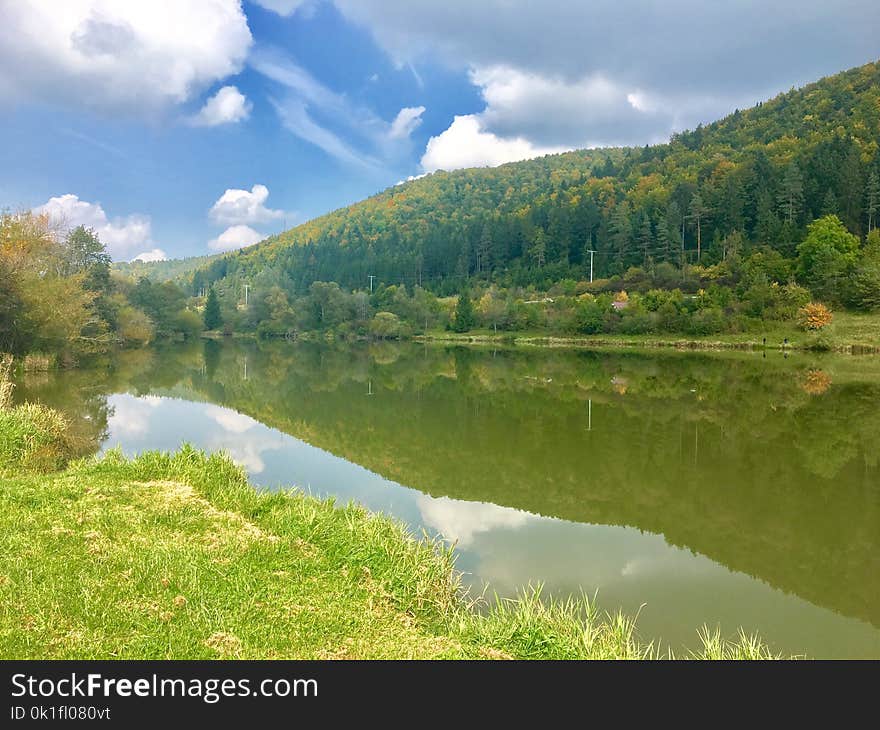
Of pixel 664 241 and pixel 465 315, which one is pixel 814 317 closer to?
pixel 664 241

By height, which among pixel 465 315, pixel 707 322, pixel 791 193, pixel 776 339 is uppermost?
pixel 791 193

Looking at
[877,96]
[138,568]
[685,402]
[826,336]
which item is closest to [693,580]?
[138,568]

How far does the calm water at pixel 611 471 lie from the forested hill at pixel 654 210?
216 ft

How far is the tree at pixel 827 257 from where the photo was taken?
208ft

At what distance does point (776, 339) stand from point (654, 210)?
51259 millimetres

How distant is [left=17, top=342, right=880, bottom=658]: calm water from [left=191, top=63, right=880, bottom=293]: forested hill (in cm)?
6597

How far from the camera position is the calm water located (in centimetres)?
773

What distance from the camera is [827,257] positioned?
65812 millimetres

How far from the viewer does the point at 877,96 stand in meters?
107

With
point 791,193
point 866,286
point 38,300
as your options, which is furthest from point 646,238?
point 38,300

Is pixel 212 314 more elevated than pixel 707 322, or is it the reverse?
pixel 212 314

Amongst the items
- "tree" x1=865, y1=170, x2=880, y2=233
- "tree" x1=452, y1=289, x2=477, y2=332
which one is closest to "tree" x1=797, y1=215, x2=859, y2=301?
"tree" x1=865, y1=170, x2=880, y2=233

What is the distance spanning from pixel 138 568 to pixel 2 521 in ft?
8.66

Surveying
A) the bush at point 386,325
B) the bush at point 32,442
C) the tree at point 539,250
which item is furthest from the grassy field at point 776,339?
the bush at point 32,442
